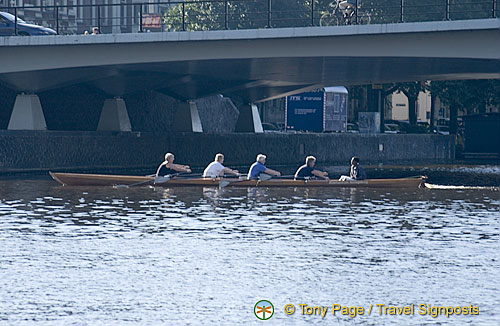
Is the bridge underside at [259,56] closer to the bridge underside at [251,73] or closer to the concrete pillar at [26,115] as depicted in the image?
the bridge underside at [251,73]

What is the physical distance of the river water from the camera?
11.8 m

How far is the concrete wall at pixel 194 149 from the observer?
4366 centimetres

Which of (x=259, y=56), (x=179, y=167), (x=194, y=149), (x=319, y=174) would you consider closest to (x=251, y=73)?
(x=194, y=149)

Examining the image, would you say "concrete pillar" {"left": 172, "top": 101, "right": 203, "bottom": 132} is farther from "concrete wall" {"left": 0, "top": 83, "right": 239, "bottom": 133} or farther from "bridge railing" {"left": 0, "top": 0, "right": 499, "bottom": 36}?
"bridge railing" {"left": 0, "top": 0, "right": 499, "bottom": 36}

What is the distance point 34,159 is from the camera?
4372 centimetres

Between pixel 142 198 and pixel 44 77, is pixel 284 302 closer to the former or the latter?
pixel 142 198

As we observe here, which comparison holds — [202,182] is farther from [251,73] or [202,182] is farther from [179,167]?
[251,73]

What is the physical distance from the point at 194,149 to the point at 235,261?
40.1m

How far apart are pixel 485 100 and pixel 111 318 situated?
221ft

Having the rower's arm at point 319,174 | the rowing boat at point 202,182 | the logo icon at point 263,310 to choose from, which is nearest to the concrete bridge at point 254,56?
the rowing boat at point 202,182

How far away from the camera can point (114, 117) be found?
56281 mm

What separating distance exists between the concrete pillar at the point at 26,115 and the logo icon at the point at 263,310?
123ft

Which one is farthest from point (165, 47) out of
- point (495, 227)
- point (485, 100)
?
point (485, 100)

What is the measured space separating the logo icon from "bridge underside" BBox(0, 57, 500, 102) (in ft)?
96.1
